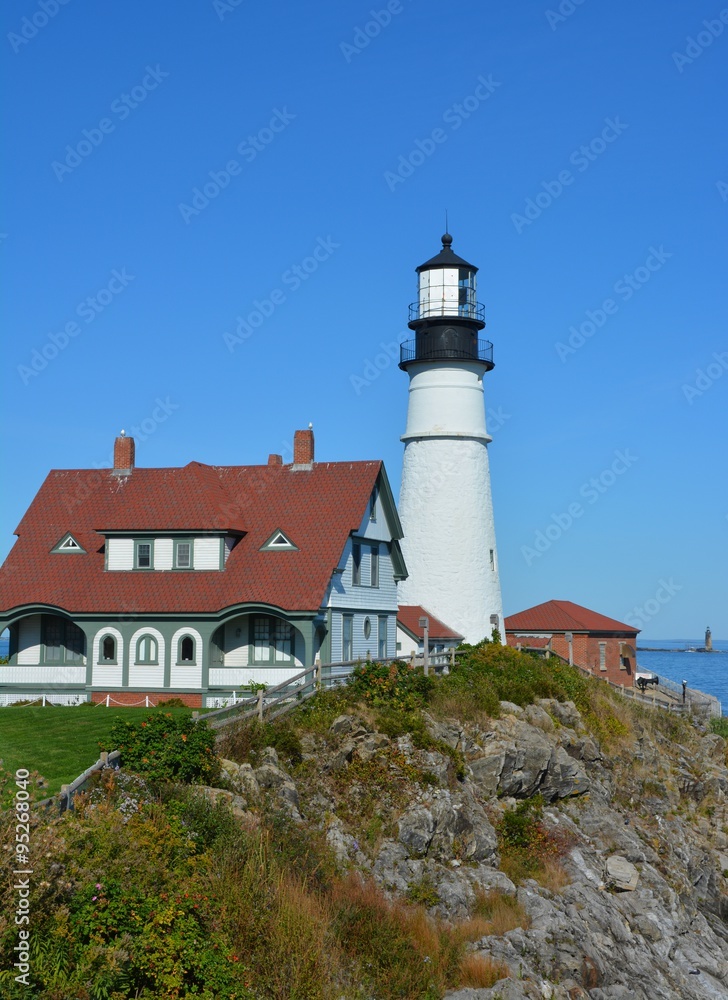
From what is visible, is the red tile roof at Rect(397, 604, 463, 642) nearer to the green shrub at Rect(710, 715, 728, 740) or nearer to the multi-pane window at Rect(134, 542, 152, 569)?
the multi-pane window at Rect(134, 542, 152, 569)

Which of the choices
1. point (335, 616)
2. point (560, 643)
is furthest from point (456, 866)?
point (560, 643)

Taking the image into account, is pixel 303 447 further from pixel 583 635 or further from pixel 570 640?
pixel 583 635

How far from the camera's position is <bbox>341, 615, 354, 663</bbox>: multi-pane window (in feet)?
105

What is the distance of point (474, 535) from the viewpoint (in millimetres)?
39281

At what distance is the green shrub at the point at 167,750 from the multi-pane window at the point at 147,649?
12.8 meters

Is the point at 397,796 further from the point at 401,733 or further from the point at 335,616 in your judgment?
the point at 335,616

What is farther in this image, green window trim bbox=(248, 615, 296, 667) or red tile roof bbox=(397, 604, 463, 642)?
red tile roof bbox=(397, 604, 463, 642)

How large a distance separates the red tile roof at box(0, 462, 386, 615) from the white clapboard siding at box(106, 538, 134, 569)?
0.33 m

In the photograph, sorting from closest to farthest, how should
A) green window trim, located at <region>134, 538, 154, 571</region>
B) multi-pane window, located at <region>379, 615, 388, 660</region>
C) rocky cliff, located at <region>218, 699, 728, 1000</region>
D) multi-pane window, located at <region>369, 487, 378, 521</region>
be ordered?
rocky cliff, located at <region>218, 699, 728, 1000</region>
green window trim, located at <region>134, 538, 154, 571</region>
multi-pane window, located at <region>369, 487, 378, 521</region>
multi-pane window, located at <region>379, 615, 388, 660</region>

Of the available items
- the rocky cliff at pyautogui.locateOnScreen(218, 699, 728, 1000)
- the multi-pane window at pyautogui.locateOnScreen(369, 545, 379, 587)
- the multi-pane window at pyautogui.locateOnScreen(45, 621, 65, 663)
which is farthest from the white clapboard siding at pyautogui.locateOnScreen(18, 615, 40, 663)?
the rocky cliff at pyautogui.locateOnScreen(218, 699, 728, 1000)

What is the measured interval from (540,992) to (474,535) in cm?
2258

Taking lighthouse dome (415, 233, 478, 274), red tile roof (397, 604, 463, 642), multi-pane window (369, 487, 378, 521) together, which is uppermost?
lighthouse dome (415, 233, 478, 274)

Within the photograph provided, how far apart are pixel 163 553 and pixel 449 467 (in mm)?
11750

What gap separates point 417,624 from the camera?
3750cm
